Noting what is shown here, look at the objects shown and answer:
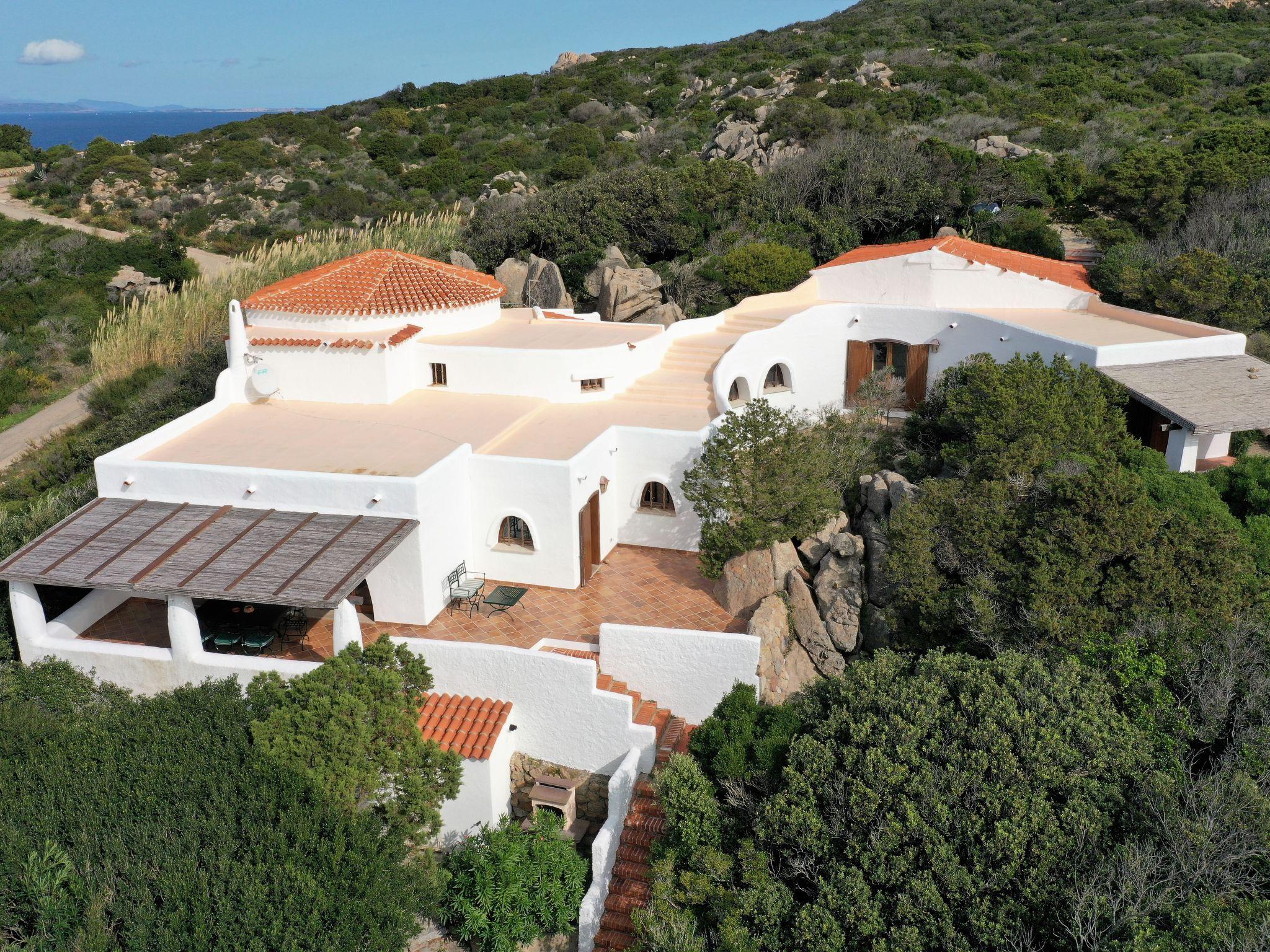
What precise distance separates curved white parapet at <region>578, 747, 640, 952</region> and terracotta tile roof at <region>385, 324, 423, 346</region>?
11.3 metres

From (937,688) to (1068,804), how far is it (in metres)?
2.22

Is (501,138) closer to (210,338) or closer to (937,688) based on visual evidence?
(210,338)

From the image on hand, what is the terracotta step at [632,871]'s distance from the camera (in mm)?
14609

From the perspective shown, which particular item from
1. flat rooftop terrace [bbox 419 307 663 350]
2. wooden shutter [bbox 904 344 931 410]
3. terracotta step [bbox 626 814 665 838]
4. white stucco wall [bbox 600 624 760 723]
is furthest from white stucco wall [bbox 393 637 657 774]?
wooden shutter [bbox 904 344 931 410]

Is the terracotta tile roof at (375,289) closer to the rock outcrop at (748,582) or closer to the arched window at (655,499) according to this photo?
the arched window at (655,499)

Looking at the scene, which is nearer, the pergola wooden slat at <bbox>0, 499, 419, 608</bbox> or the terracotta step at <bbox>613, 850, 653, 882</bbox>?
the terracotta step at <bbox>613, 850, 653, 882</bbox>

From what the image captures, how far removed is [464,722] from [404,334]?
10210mm

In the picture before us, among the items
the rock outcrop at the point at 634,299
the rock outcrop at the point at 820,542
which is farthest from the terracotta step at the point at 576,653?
the rock outcrop at the point at 634,299

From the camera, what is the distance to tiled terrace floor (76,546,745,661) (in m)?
17.7

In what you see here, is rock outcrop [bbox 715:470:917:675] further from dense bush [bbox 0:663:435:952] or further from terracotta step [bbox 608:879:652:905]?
dense bush [bbox 0:663:435:952]

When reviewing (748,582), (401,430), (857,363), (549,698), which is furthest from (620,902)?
(857,363)

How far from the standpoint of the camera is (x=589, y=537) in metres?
19.9

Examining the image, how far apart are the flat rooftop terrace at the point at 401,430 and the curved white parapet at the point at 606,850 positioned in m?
6.56

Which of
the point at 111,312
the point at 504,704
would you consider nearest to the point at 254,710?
the point at 504,704
